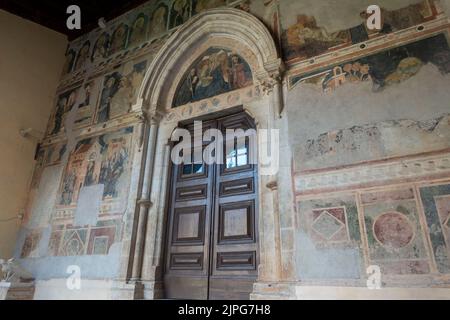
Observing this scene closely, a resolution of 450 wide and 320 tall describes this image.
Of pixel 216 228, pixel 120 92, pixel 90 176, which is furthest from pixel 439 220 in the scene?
pixel 120 92

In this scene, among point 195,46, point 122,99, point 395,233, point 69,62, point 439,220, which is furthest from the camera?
point 69,62

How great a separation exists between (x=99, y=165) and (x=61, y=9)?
4.33 meters

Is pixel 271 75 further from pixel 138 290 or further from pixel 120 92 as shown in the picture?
pixel 138 290

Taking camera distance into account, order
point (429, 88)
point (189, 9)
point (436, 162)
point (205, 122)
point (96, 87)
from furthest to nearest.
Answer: point (96, 87) → point (189, 9) → point (205, 122) → point (429, 88) → point (436, 162)

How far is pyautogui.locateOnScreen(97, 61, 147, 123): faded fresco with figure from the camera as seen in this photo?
19.7ft

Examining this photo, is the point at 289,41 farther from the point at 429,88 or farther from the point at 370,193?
the point at 370,193

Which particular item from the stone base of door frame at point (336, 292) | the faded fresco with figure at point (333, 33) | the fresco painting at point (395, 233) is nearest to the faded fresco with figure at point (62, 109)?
the faded fresco with figure at point (333, 33)

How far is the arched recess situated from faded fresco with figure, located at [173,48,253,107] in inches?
4.2

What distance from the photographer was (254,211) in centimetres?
421

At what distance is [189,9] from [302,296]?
5.37m

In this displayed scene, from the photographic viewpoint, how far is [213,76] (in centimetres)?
538

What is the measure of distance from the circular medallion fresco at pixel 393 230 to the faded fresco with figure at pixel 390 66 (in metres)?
1.50
